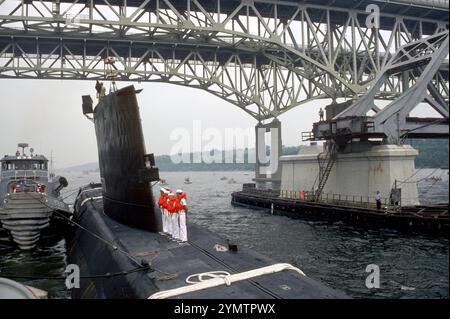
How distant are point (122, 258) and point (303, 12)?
121 feet

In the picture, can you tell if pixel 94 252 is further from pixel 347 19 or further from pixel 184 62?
pixel 347 19

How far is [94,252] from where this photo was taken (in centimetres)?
1345

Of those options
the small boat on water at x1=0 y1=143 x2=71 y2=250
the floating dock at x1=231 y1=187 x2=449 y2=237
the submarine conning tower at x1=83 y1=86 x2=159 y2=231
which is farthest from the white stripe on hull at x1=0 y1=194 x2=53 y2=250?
the floating dock at x1=231 y1=187 x2=449 y2=237

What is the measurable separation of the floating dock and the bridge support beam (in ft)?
23.9

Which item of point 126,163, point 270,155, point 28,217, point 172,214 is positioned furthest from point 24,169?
point 270,155

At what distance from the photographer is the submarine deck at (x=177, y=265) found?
298 inches

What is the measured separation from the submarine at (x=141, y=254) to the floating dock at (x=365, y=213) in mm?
14362

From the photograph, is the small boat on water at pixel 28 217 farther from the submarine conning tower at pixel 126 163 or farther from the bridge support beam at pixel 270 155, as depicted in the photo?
the bridge support beam at pixel 270 155

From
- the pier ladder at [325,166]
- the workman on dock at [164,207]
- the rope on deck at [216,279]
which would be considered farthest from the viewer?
the pier ladder at [325,166]

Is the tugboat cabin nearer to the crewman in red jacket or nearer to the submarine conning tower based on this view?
the submarine conning tower

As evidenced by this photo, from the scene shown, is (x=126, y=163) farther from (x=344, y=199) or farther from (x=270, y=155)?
(x=270, y=155)

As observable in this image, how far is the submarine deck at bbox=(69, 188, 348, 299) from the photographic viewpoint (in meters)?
7.56

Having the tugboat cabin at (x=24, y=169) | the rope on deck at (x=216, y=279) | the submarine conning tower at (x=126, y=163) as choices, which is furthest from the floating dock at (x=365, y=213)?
the tugboat cabin at (x=24, y=169)
